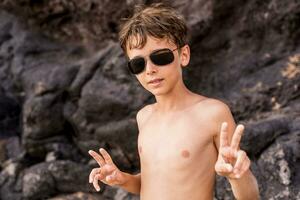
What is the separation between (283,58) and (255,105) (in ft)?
1.33

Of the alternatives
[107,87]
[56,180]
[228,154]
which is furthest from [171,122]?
[56,180]

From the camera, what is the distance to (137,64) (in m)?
2.26

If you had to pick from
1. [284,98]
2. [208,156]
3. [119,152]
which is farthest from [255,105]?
A: [208,156]

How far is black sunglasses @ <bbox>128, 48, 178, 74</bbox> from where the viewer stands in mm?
2230

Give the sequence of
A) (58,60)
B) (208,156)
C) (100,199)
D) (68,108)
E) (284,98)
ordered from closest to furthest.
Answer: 1. (208,156)
2. (284,98)
3. (100,199)
4. (68,108)
5. (58,60)

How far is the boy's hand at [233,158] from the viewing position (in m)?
1.82

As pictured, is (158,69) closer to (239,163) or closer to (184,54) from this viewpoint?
(184,54)

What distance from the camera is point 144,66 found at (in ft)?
7.38

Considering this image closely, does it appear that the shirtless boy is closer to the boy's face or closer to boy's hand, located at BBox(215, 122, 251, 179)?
the boy's face

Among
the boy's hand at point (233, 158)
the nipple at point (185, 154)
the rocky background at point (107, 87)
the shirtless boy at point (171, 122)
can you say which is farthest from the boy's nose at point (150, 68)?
the rocky background at point (107, 87)

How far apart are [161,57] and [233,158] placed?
0.63m

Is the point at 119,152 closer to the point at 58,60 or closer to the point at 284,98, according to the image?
the point at 58,60

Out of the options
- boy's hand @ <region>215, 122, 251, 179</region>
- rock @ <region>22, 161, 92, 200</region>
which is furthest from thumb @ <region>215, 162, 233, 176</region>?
rock @ <region>22, 161, 92, 200</region>

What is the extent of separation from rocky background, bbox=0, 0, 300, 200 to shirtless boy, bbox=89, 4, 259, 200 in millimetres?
972
